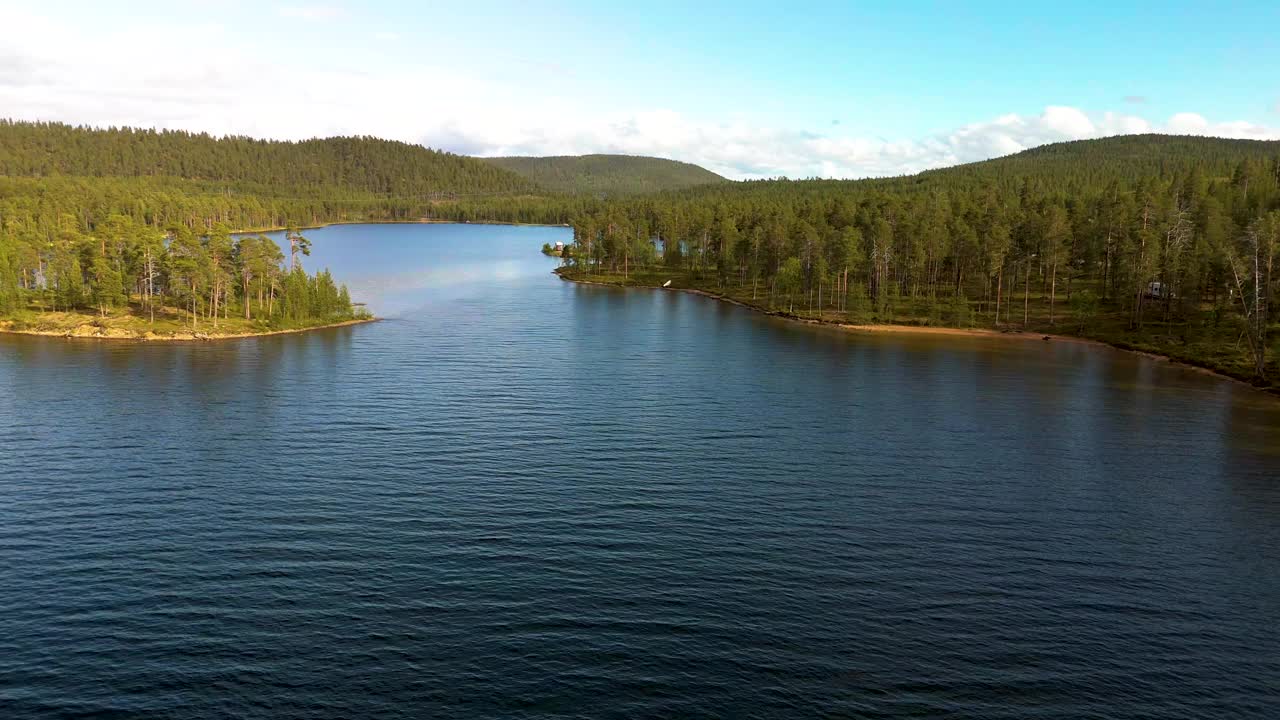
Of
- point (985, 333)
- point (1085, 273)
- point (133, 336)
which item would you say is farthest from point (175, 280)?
point (1085, 273)

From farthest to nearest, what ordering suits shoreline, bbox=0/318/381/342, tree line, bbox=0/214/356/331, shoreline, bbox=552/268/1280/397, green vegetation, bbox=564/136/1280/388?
tree line, bbox=0/214/356/331 → shoreline, bbox=0/318/381/342 → green vegetation, bbox=564/136/1280/388 → shoreline, bbox=552/268/1280/397

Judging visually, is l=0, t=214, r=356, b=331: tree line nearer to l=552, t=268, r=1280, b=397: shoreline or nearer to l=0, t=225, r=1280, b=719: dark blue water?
l=0, t=225, r=1280, b=719: dark blue water

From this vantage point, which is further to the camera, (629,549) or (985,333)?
(985,333)

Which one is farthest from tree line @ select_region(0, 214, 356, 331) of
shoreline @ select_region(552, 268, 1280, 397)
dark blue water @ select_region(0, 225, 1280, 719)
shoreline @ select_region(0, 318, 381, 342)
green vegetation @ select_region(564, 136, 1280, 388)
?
green vegetation @ select_region(564, 136, 1280, 388)

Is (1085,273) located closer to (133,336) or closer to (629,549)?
(629,549)

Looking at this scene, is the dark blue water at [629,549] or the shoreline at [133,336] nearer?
the dark blue water at [629,549]

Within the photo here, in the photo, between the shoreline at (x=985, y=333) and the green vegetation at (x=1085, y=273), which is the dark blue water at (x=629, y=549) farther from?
the green vegetation at (x=1085, y=273)

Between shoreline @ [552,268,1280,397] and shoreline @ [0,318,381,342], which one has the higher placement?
shoreline @ [552,268,1280,397]

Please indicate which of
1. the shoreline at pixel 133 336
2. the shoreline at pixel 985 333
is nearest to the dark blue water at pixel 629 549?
the shoreline at pixel 985 333
